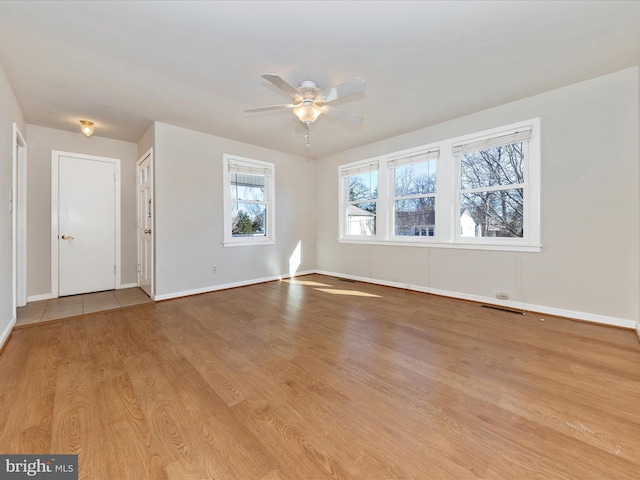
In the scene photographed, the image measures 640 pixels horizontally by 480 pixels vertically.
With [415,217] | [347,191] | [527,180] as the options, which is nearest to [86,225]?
[347,191]

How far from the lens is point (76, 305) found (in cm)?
377

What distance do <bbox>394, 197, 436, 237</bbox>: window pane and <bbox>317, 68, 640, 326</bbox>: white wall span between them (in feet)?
2.48

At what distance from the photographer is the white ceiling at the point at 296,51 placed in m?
1.99

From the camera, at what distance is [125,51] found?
2406 millimetres

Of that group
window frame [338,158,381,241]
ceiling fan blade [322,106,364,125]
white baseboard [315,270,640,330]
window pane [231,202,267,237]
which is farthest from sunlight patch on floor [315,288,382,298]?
ceiling fan blade [322,106,364,125]

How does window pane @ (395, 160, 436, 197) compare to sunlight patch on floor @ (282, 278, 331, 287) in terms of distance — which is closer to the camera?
window pane @ (395, 160, 436, 197)

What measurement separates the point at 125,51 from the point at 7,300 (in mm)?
2698

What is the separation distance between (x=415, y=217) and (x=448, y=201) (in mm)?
618

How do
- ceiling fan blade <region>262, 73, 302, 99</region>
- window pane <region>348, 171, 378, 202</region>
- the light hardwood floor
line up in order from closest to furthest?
the light hardwood floor → ceiling fan blade <region>262, 73, 302, 99</region> → window pane <region>348, 171, 378, 202</region>

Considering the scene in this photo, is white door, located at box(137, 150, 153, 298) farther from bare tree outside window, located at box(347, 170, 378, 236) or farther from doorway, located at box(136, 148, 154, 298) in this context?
bare tree outside window, located at box(347, 170, 378, 236)

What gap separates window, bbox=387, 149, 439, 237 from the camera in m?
4.40

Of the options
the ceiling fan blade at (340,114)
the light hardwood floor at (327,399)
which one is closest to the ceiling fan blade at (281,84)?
the ceiling fan blade at (340,114)

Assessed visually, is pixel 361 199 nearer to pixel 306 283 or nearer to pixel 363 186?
pixel 363 186

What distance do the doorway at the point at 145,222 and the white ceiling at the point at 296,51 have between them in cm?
91
